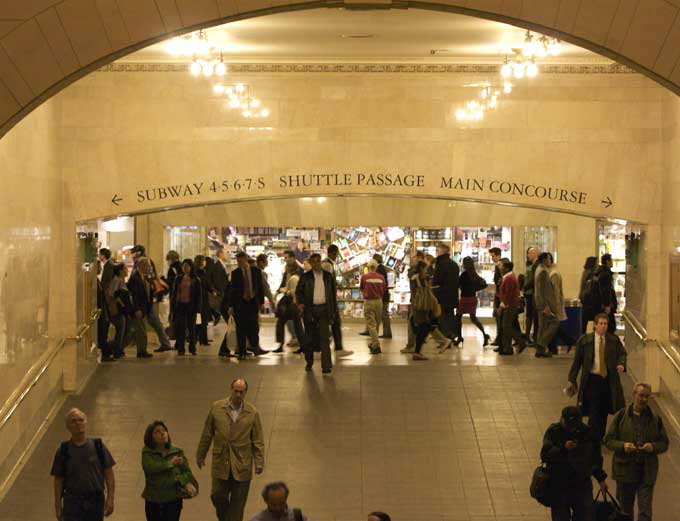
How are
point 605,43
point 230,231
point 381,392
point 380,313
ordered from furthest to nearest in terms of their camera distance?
point 230,231 → point 380,313 → point 381,392 → point 605,43

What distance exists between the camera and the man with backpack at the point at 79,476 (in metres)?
8.48

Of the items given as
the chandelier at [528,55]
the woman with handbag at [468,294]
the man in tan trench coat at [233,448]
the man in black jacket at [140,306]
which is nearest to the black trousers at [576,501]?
the man in tan trench coat at [233,448]

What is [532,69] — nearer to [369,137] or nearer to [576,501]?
[369,137]

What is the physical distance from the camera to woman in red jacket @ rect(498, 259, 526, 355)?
15797 mm

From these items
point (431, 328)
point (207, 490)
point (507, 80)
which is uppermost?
point (507, 80)

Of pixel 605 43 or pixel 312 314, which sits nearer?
pixel 605 43

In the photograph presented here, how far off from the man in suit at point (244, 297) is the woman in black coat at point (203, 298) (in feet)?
3.85

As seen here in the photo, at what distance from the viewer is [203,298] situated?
664 inches

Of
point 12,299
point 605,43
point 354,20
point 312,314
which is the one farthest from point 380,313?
point 605,43

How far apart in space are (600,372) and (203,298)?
6936 millimetres

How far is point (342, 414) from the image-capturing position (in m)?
12.9

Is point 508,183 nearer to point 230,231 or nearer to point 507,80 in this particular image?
point 507,80

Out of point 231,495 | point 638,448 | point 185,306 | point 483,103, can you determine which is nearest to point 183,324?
point 185,306

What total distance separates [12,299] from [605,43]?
20.8 ft
